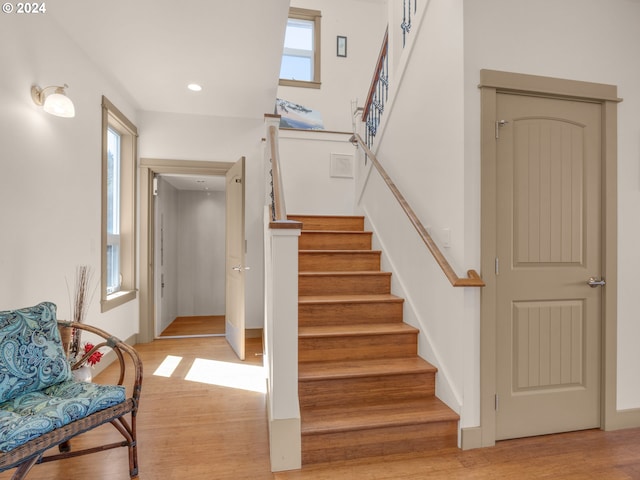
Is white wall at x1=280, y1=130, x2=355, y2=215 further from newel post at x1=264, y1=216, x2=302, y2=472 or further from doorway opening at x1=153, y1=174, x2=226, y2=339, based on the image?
newel post at x1=264, y1=216, x2=302, y2=472

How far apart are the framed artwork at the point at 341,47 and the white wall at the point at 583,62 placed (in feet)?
13.2

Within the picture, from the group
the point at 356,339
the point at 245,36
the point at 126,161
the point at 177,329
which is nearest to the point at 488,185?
the point at 356,339

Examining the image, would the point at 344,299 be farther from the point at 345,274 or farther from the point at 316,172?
the point at 316,172

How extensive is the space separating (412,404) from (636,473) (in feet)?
3.86

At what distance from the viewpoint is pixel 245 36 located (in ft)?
8.98

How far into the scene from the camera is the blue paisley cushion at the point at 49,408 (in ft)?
4.56

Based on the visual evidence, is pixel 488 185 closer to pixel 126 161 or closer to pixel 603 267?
pixel 603 267

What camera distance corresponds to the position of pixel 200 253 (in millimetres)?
6117

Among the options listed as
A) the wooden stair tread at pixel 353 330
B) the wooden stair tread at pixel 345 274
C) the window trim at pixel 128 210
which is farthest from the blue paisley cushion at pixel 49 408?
the window trim at pixel 128 210

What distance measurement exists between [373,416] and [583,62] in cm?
259

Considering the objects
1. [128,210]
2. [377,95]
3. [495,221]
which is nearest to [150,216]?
[128,210]

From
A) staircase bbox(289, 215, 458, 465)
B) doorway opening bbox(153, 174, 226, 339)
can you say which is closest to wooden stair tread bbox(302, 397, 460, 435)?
staircase bbox(289, 215, 458, 465)

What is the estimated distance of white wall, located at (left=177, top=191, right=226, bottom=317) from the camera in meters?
6.01

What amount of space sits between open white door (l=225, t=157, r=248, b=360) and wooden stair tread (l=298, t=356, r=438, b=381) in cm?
146
